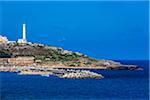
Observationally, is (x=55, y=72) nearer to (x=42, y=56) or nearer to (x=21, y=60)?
(x=21, y=60)

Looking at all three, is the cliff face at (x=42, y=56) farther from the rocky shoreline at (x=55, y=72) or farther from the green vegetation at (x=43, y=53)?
the rocky shoreline at (x=55, y=72)

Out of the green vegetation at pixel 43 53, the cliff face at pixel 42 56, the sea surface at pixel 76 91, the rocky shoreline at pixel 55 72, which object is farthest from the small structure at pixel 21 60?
the sea surface at pixel 76 91

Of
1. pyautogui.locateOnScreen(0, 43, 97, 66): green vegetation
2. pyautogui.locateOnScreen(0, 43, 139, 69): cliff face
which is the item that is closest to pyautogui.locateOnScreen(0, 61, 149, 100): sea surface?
pyautogui.locateOnScreen(0, 43, 139, 69): cliff face

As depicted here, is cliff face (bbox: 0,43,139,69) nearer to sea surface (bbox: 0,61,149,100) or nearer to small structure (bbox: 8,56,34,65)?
small structure (bbox: 8,56,34,65)

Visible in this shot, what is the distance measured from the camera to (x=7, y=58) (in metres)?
37.3

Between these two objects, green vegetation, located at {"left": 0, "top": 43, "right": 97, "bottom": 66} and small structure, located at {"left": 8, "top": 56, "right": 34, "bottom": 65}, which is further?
green vegetation, located at {"left": 0, "top": 43, "right": 97, "bottom": 66}

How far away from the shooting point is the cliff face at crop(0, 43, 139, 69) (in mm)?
38219

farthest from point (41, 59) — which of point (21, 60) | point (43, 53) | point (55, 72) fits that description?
point (55, 72)

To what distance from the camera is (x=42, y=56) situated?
3947 cm

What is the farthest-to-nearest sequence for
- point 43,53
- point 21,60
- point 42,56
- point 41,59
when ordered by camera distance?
point 43,53
point 42,56
point 41,59
point 21,60

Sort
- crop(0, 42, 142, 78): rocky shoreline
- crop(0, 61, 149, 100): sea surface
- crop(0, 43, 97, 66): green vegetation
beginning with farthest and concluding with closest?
crop(0, 43, 97, 66): green vegetation < crop(0, 42, 142, 78): rocky shoreline < crop(0, 61, 149, 100): sea surface

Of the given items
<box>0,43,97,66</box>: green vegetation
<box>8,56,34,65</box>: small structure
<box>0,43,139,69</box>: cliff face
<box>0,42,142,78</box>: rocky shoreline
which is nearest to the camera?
<box>0,42,142,78</box>: rocky shoreline

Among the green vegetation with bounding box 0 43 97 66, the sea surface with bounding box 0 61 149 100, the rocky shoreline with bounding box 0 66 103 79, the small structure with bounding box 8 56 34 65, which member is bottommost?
the sea surface with bounding box 0 61 149 100

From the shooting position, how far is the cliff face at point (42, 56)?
125ft
